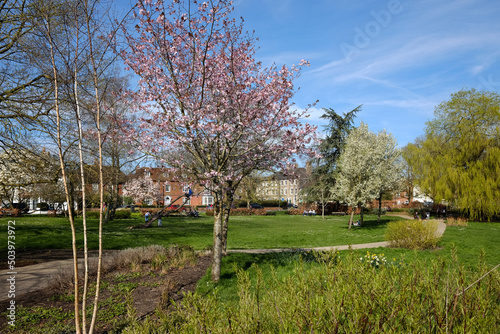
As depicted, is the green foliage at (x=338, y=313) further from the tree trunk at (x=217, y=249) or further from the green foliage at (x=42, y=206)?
the green foliage at (x=42, y=206)

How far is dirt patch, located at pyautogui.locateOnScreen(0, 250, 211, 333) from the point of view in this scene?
5312 millimetres

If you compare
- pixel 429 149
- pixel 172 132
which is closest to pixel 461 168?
pixel 429 149

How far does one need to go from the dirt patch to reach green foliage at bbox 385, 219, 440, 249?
8.87m

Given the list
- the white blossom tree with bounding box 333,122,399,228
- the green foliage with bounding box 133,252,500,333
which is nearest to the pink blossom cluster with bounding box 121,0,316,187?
the green foliage with bounding box 133,252,500,333

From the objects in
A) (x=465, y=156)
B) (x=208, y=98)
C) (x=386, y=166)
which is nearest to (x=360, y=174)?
(x=386, y=166)

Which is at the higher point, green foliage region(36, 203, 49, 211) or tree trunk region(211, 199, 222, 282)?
tree trunk region(211, 199, 222, 282)

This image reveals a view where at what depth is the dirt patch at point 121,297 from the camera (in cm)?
531

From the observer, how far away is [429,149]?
29.9 meters

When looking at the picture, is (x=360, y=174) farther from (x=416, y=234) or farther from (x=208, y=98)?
(x=208, y=98)

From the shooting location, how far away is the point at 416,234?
41.7ft

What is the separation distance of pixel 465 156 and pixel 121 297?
31814 millimetres

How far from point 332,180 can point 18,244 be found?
31993 millimetres

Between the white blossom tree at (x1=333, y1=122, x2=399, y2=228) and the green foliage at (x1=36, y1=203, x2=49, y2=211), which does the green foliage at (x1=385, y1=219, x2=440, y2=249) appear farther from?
the green foliage at (x1=36, y1=203, x2=49, y2=211)

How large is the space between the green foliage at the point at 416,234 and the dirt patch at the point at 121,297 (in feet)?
29.1
